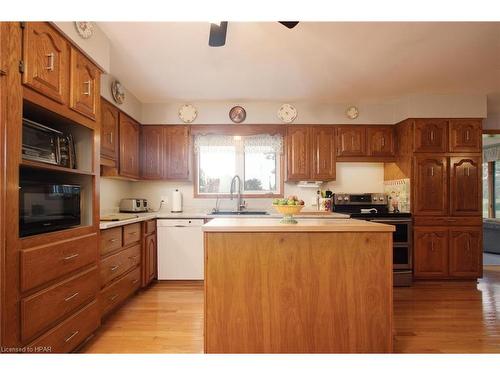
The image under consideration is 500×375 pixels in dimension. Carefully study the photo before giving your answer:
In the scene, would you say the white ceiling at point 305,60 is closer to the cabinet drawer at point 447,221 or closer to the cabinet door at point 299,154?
the cabinet door at point 299,154

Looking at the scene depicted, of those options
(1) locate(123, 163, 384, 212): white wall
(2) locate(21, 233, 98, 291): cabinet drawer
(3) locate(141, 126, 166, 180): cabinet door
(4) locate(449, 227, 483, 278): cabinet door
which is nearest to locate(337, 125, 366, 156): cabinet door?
(1) locate(123, 163, 384, 212): white wall

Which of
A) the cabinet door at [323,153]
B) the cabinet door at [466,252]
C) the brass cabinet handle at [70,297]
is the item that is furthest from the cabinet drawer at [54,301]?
the cabinet door at [466,252]

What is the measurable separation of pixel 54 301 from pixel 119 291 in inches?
44.4

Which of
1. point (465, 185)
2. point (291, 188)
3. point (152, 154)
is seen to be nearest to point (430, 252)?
point (465, 185)

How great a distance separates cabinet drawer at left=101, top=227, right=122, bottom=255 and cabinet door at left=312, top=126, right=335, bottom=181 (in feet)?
8.41

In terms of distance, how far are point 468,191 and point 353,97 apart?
1.93 meters

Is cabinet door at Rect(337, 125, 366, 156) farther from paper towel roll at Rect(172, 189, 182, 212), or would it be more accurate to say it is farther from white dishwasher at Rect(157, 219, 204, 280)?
paper towel roll at Rect(172, 189, 182, 212)

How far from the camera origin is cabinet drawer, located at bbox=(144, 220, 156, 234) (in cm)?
336

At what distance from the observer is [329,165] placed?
396cm

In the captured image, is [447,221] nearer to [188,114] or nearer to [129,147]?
[188,114]
